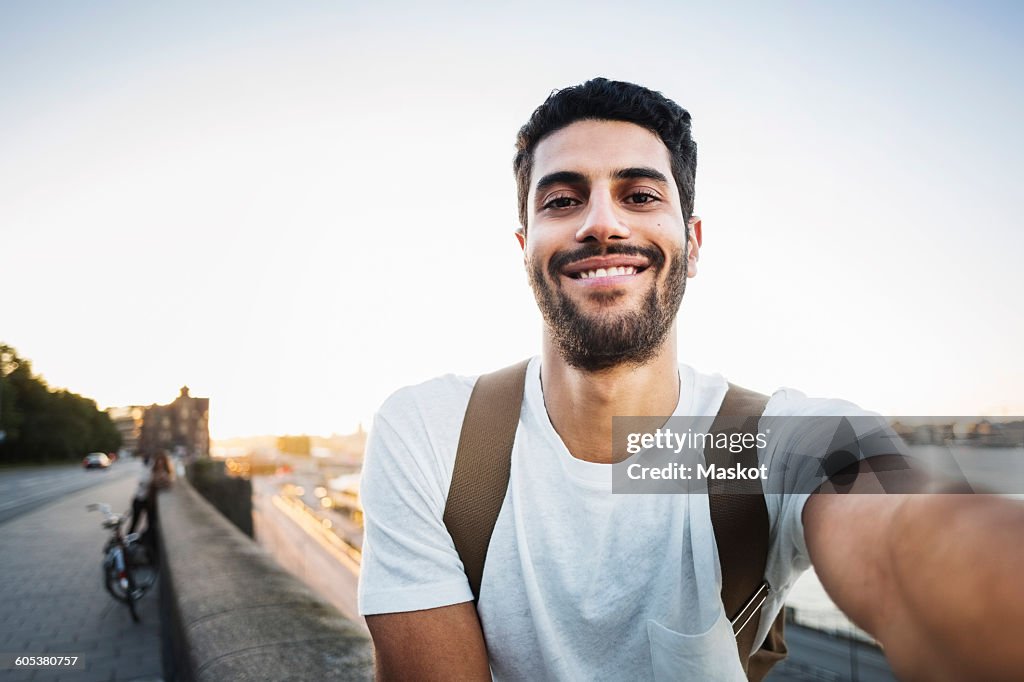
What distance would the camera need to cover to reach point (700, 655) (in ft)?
4.75

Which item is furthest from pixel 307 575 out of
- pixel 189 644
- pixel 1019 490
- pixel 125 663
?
pixel 1019 490

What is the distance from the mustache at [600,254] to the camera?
6.11 feet

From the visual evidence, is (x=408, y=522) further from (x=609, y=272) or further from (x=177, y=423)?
(x=177, y=423)

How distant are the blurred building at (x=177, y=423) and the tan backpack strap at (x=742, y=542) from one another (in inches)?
4327

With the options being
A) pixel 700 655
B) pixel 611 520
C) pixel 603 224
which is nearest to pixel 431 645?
pixel 611 520

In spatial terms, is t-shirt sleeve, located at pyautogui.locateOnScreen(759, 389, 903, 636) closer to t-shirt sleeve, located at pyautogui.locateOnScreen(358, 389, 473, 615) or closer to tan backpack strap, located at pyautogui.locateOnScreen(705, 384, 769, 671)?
tan backpack strap, located at pyautogui.locateOnScreen(705, 384, 769, 671)

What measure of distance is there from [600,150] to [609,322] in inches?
24.8

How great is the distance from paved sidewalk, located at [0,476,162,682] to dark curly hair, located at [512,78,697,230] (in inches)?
241

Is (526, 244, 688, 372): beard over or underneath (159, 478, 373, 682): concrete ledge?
over

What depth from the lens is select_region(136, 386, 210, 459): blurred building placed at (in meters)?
100

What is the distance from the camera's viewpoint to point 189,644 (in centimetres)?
224

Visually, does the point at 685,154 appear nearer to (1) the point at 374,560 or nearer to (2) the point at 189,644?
(1) the point at 374,560

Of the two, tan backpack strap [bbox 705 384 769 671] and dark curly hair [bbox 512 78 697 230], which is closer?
tan backpack strap [bbox 705 384 769 671]

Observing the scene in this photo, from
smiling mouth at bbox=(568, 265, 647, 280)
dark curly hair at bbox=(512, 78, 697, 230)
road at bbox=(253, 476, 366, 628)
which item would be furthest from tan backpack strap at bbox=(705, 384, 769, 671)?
road at bbox=(253, 476, 366, 628)
